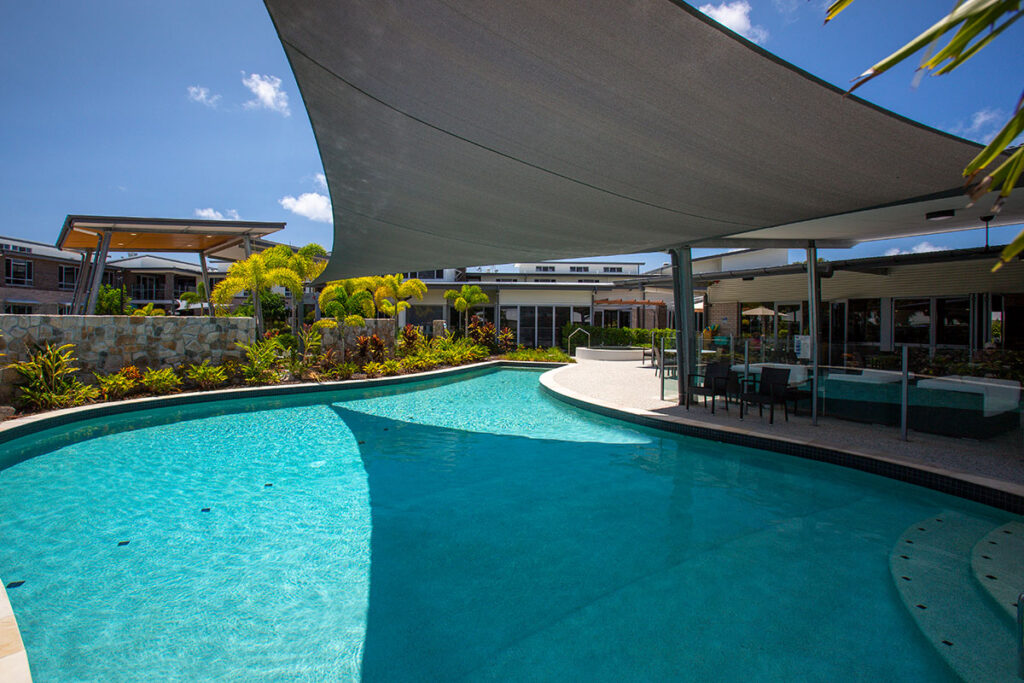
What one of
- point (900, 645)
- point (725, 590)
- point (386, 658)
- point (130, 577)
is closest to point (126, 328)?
point (130, 577)

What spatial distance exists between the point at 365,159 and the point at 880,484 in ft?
19.9

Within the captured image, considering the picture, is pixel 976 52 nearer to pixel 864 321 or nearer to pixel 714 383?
pixel 714 383

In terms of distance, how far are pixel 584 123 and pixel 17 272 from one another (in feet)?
122

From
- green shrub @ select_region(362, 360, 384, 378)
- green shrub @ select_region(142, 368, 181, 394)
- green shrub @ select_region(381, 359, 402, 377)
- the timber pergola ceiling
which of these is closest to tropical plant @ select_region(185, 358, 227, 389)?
green shrub @ select_region(142, 368, 181, 394)

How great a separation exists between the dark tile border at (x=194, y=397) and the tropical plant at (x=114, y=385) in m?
0.50

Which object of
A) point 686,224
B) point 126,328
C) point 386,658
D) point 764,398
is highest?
point 686,224

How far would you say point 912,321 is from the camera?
13.1m

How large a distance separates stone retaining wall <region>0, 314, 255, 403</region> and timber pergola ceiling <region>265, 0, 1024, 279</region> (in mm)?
7446

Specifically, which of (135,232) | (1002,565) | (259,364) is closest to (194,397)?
(259,364)

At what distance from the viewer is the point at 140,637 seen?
9.68ft

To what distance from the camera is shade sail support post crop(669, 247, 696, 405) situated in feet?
29.2

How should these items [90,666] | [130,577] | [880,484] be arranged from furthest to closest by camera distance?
[880,484]
[130,577]
[90,666]

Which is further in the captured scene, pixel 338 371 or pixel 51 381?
pixel 338 371

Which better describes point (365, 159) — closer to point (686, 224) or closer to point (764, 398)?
point (686, 224)
